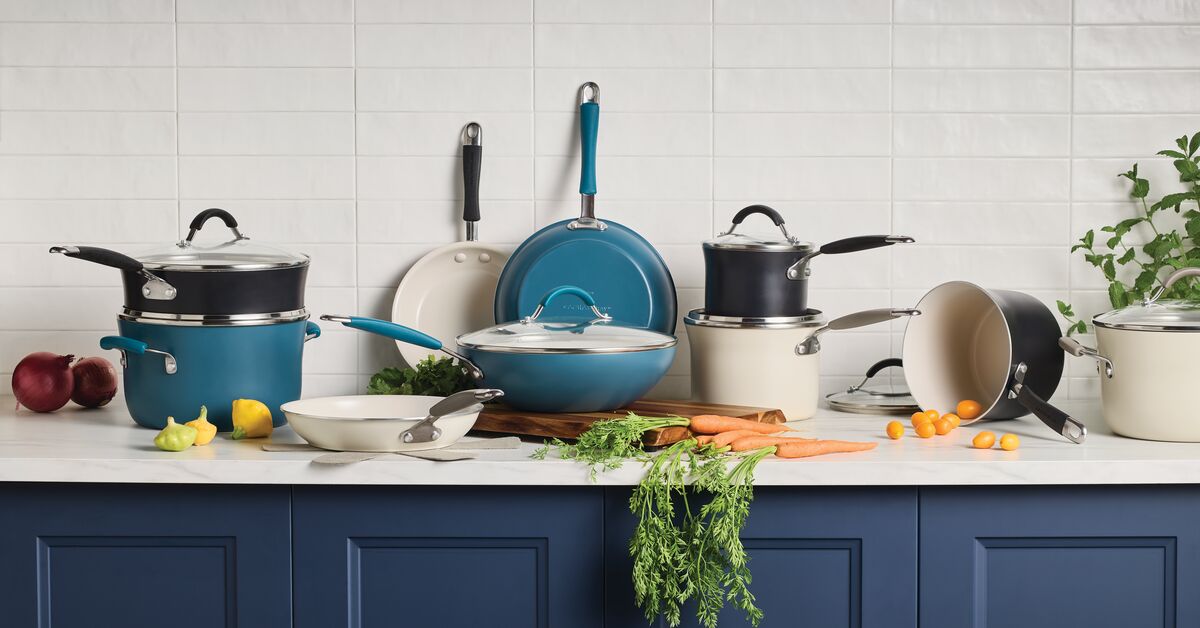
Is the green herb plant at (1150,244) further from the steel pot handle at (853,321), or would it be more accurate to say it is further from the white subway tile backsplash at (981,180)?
the steel pot handle at (853,321)

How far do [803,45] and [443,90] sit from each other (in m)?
0.77

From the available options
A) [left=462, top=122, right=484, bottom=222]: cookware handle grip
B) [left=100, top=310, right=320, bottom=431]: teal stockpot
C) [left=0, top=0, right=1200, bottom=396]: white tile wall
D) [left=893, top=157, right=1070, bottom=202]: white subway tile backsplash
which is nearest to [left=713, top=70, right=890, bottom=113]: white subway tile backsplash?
[left=0, top=0, right=1200, bottom=396]: white tile wall

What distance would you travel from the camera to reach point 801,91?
7.08 ft

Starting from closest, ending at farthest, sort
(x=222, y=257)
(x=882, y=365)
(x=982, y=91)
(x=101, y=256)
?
(x=101, y=256) → (x=222, y=257) → (x=882, y=365) → (x=982, y=91)

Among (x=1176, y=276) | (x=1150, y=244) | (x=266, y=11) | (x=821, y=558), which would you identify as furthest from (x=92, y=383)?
(x=1150, y=244)

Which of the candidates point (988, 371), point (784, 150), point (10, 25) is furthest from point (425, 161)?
point (988, 371)

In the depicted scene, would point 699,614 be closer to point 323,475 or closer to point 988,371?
point 323,475

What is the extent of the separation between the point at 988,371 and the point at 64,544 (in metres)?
1.65

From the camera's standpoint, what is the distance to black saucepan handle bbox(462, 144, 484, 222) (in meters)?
2.12

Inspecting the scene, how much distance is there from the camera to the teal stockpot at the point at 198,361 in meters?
1.69

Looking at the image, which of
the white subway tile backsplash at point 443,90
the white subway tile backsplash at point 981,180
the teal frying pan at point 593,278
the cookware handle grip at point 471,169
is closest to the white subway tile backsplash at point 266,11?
the white subway tile backsplash at point 443,90

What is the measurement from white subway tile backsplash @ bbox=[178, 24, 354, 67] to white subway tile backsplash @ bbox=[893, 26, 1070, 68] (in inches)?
46.6

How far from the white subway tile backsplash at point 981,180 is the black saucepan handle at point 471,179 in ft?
2.90

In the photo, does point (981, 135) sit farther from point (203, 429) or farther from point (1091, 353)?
point (203, 429)
